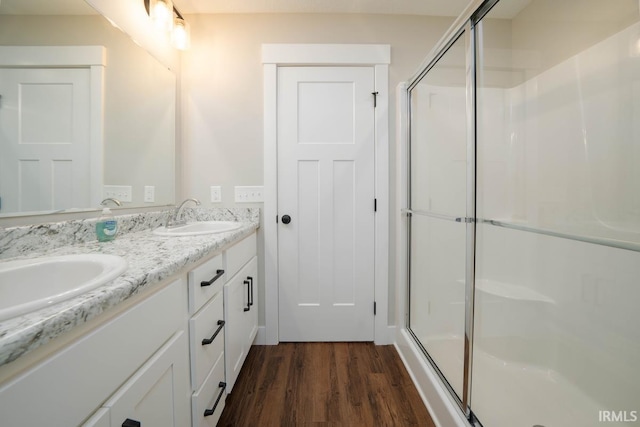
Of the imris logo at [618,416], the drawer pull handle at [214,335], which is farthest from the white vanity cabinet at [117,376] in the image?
the imris logo at [618,416]

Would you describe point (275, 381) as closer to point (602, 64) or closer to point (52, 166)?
point (52, 166)

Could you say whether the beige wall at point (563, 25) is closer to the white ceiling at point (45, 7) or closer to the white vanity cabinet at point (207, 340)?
the white vanity cabinet at point (207, 340)

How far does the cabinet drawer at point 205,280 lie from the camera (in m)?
0.89

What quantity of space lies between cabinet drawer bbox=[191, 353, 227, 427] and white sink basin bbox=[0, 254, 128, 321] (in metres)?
0.55

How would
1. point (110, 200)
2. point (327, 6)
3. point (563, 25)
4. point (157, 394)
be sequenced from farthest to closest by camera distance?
point (327, 6)
point (563, 25)
point (110, 200)
point (157, 394)

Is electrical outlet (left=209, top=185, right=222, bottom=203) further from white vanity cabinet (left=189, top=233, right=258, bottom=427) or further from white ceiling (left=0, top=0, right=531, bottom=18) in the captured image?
white ceiling (left=0, top=0, right=531, bottom=18)

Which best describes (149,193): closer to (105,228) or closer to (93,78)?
(105,228)

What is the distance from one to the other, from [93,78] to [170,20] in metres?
0.77

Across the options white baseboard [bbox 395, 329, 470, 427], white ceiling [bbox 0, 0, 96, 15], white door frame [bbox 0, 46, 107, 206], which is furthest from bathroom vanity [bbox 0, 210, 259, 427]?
white baseboard [bbox 395, 329, 470, 427]

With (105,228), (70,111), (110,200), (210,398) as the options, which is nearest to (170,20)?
(70,111)

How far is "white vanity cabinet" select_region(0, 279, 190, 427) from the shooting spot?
15.0 inches

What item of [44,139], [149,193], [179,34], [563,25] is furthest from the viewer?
[179,34]

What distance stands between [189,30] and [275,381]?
7.83 ft

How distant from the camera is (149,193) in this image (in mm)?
1505
